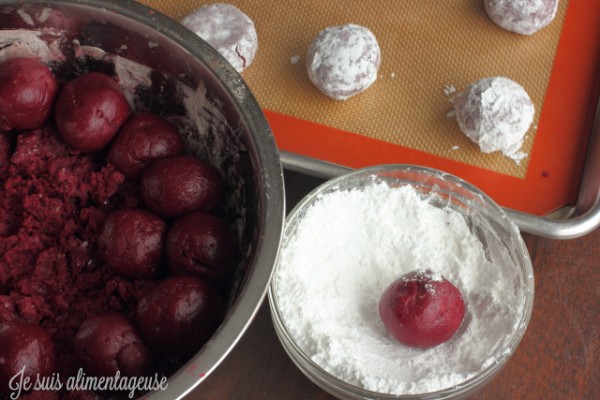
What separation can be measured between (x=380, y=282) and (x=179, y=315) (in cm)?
47

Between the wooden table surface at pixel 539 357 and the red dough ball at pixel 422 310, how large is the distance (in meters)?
0.25

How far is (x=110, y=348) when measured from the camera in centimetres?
106

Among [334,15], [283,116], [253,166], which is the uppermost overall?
[253,166]

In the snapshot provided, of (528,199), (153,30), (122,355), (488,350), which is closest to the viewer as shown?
(122,355)

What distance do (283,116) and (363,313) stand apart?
23.9 inches

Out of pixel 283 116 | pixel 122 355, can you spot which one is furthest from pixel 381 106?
pixel 122 355

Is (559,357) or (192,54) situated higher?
(192,54)

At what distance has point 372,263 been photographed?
1394 millimetres

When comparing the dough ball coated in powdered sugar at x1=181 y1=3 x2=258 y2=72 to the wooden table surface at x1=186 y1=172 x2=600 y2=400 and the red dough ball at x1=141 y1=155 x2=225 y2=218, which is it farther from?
the wooden table surface at x1=186 y1=172 x2=600 y2=400

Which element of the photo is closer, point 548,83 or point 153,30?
point 153,30

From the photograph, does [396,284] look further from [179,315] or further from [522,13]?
[522,13]

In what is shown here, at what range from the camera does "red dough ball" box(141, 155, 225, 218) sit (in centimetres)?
120

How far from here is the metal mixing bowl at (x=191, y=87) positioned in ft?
3.46

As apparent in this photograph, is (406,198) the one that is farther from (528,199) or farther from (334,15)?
(334,15)
